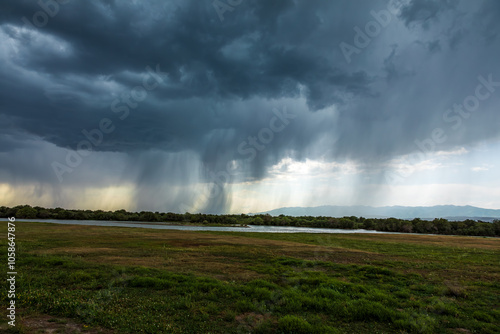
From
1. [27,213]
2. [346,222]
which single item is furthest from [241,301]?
[27,213]

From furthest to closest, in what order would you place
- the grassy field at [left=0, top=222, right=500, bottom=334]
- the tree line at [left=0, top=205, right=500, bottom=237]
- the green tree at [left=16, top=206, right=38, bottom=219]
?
the green tree at [left=16, top=206, right=38, bottom=219]
the tree line at [left=0, top=205, right=500, bottom=237]
the grassy field at [left=0, top=222, right=500, bottom=334]

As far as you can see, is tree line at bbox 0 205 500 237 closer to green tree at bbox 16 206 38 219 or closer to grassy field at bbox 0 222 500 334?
green tree at bbox 16 206 38 219

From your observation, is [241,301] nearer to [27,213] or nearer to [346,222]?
[346,222]

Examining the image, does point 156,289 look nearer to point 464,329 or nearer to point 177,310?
point 177,310

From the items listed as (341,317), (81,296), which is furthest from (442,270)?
(81,296)

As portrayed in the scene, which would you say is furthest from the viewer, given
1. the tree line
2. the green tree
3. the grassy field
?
the green tree

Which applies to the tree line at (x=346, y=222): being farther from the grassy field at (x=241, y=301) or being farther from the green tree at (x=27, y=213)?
the grassy field at (x=241, y=301)

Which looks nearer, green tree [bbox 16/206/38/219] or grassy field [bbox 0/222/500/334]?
grassy field [bbox 0/222/500/334]

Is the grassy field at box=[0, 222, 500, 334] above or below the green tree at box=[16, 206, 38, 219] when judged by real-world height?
above

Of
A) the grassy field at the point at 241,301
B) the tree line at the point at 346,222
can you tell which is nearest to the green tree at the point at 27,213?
the tree line at the point at 346,222

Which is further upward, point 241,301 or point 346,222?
point 241,301

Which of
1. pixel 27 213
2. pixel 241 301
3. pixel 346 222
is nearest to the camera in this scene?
pixel 241 301

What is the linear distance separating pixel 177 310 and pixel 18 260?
18.0m

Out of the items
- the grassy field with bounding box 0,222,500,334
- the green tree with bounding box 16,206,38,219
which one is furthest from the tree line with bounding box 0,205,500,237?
the grassy field with bounding box 0,222,500,334
